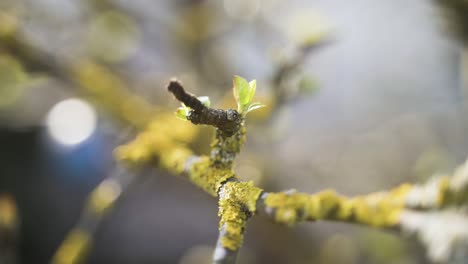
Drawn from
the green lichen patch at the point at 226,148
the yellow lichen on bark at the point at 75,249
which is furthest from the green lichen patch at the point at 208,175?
the yellow lichen on bark at the point at 75,249

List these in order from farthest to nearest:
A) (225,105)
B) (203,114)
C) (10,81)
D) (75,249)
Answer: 1. (10,81)
2. (225,105)
3. (75,249)
4. (203,114)

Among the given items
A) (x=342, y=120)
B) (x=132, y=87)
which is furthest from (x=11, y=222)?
(x=342, y=120)

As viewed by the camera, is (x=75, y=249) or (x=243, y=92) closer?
(x=243, y=92)

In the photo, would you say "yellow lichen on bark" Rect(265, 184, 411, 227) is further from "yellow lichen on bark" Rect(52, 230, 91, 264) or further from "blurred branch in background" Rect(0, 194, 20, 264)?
"blurred branch in background" Rect(0, 194, 20, 264)

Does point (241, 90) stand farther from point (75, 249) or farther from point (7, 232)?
point (7, 232)

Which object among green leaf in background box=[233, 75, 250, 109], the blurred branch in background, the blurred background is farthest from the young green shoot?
the blurred branch in background

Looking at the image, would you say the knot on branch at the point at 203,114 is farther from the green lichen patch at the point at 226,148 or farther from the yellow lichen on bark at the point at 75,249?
the yellow lichen on bark at the point at 75,249

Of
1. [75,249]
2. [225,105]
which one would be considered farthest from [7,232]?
[225,105]
